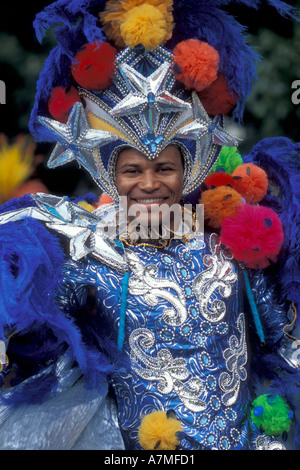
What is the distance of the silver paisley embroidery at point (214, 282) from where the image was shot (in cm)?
245

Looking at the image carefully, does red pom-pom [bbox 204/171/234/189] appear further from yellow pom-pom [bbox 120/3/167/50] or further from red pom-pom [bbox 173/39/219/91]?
yellow pom-pom [bbox 120/3/167/50]

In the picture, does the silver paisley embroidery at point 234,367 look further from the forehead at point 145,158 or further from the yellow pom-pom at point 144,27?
the yellow pom-pom at point 144,27

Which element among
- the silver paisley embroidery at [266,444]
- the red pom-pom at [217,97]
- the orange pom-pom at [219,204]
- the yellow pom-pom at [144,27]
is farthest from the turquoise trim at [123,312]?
the yellow pom-pom at [144,27]

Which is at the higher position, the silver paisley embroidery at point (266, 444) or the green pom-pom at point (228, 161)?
the green pom-pom at point (228, 161)

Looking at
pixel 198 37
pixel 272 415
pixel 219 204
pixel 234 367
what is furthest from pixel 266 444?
pixel 198 37

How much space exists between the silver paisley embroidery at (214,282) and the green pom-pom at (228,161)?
0.38 meters

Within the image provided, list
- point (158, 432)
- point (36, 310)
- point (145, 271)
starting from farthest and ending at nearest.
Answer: point (145, 271) < point (158, 432) < point (36, 310)

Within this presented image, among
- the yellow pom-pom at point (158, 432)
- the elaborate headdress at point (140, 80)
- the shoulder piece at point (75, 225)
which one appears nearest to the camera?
the yellow pom-pom at point (158, 432)

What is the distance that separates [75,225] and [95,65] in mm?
565

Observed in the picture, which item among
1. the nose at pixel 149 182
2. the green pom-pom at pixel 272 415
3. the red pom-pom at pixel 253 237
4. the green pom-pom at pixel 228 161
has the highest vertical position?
the nose at pixel 149 182

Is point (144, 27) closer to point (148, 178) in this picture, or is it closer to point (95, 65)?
point (95, 65)

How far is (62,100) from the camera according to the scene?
2.50 metres

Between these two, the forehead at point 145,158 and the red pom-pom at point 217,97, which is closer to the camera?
the forehead at point 145,158

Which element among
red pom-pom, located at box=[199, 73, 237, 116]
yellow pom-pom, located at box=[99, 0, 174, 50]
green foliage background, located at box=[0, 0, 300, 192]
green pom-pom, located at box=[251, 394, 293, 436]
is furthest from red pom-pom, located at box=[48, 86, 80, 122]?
green foliage background, located at box=[0, 0, 300, 192]
